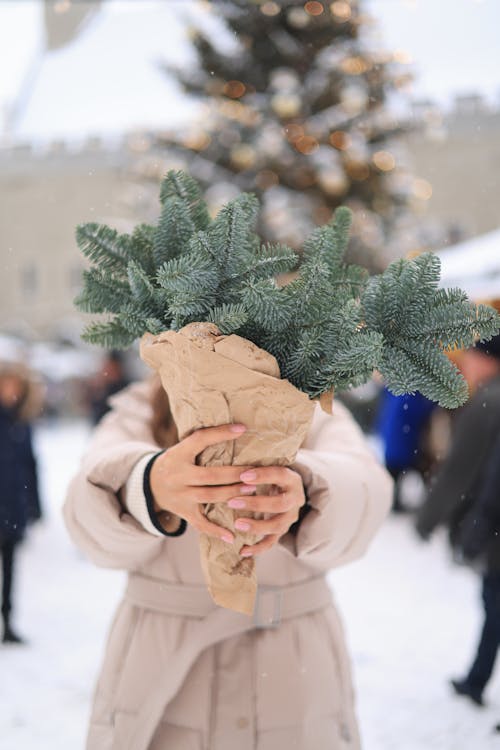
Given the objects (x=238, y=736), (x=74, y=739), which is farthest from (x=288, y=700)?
(x=74, y=739)

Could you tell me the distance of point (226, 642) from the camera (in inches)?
54.4

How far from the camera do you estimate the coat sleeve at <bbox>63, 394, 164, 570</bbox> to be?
51.0 inches

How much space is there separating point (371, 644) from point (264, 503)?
319cm

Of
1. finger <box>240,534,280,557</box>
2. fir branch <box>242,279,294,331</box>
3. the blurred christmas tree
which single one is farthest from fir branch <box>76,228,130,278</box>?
the blurred christmas tree

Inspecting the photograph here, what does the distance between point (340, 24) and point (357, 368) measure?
5854 millimetres

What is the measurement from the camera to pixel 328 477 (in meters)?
1.31

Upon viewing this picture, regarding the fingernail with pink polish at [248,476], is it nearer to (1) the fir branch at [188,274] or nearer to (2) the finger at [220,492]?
(2) the finger at [220,492]

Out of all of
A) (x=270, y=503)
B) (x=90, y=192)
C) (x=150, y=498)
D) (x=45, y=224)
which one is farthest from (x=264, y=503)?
(x=45, y=224)

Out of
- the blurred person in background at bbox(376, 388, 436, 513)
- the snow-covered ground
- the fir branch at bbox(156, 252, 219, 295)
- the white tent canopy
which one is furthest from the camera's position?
the blurred person in background at bbox(376, 388, 436, 513)

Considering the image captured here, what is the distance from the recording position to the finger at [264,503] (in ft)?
3.49

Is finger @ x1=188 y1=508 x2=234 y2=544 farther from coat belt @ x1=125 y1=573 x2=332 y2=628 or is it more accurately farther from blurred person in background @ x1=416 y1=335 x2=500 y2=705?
blurred person in background @ x1=416 y1=335 x2=500 y2=705

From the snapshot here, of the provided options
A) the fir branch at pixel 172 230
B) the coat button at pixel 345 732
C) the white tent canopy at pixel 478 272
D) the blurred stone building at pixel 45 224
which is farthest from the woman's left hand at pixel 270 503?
the blurred stone building at pixel 45 224

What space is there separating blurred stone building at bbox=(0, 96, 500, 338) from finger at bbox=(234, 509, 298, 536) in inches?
241

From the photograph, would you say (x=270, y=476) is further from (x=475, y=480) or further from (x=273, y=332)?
(x=475, y=480)
